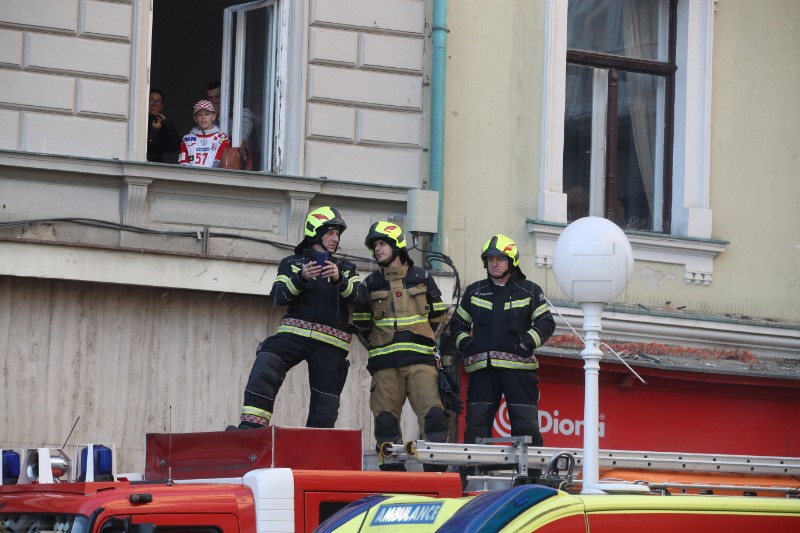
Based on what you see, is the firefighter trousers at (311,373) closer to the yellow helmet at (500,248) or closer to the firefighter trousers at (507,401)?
the firefighter trousers at (507,401)

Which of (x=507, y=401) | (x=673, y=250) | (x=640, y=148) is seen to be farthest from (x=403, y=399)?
(x=640, y=148)

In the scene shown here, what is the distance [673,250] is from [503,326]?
4291 mm

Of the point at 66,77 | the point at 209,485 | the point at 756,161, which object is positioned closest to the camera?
the point at 209,485

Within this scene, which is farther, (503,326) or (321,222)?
(503,326)

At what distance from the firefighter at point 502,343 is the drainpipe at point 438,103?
270 cm

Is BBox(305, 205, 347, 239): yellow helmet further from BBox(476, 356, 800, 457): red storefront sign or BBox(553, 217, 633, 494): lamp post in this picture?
BBox(476, 356, 800, 457): red storefront sign

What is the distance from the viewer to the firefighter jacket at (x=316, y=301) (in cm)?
1038

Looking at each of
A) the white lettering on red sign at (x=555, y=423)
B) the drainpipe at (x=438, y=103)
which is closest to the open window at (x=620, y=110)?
the drainpipe at (x=438, y=103)

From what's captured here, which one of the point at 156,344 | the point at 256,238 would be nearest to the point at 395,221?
the point at 256,238

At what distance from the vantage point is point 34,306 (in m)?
12.4

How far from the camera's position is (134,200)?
1260 cm

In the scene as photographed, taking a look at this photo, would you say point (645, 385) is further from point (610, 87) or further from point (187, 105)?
point (187, 105)

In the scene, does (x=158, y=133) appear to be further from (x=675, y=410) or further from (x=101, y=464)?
(x=101, y=464)

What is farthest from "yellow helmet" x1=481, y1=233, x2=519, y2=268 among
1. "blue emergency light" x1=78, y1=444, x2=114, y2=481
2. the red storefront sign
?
"blue emergency light" x1=78, y1=444, x2=114, y2=481
